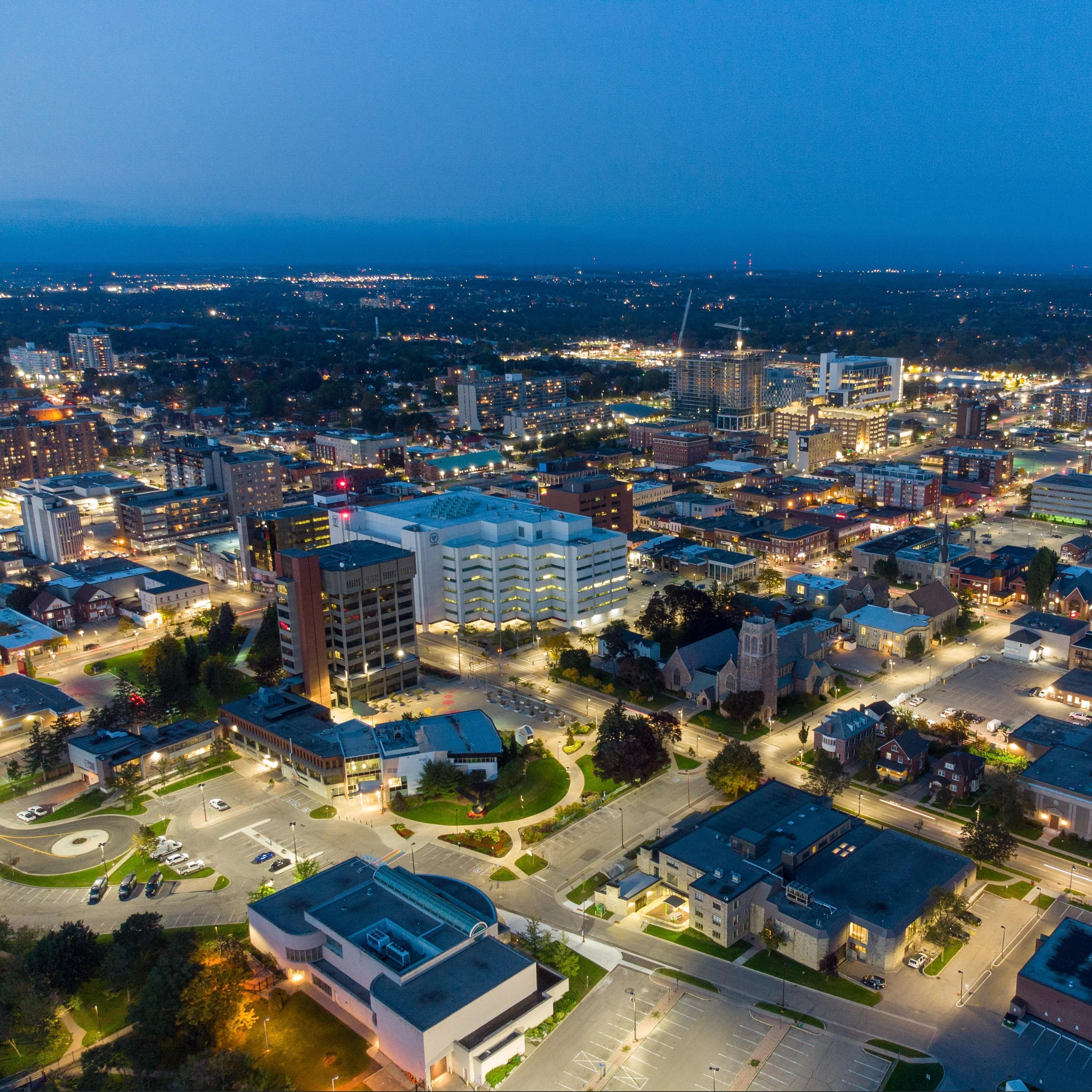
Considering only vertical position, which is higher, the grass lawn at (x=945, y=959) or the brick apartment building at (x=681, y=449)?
the brick apartment building at (x=681, y=449)

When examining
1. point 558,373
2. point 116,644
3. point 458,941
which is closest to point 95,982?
point 458,941

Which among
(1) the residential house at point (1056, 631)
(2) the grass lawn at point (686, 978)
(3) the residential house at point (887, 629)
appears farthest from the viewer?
(3) the residential house at point (887, 629)

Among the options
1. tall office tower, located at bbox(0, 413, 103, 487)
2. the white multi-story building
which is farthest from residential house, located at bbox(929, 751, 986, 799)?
tall office tower, located at bbox(0, 413, 103, 487)

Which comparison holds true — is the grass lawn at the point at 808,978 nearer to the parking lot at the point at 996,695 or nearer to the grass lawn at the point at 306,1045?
the grass lawn at the point at 306,1045

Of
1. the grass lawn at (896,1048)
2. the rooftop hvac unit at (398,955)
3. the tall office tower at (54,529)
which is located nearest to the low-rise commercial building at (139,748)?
the rooftop hvac unit at (398,955)

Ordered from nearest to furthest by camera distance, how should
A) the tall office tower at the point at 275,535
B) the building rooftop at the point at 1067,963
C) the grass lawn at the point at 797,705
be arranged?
the building rooftop at the point at 1067,963 < the grass lawn at the point at 797,705 < the tall office tower at the point at 275,535

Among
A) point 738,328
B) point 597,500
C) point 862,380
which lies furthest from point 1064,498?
point 738,328

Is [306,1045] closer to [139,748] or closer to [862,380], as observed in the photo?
[139,748]
